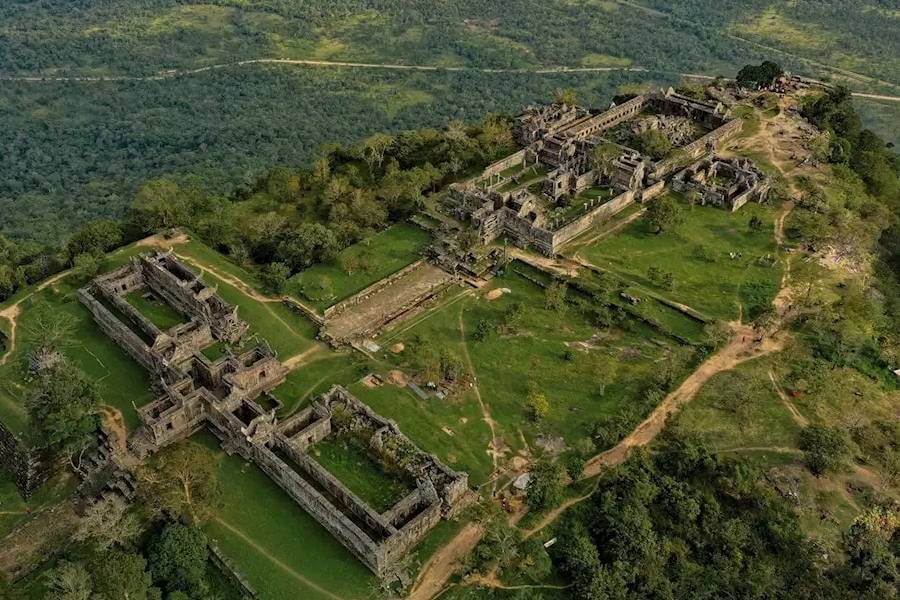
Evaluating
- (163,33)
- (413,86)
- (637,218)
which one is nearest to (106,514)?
(637,218)

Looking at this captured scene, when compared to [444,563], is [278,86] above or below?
below

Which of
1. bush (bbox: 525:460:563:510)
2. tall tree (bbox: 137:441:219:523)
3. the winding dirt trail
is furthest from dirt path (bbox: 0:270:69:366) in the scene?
the winding dirt trail

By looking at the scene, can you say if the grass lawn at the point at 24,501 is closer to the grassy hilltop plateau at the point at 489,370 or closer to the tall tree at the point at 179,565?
the grassy hilltop plateau at the point at 489,370

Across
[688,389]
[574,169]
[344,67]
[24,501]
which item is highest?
[574,169]

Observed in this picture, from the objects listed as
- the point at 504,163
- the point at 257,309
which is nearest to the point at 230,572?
the point at 257,309

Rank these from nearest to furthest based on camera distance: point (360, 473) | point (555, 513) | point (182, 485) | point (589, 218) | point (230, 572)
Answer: point (230, 572) < point (182, 485) < point (555, 513) < point (360, 473) < point (589, 218)

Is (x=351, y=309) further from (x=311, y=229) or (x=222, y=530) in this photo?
(x=222, y=530)

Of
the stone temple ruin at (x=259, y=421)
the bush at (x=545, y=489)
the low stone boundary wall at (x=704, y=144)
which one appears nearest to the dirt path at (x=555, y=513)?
the bush at (x=545, y=489)

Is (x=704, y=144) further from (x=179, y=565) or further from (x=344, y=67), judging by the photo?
(x=344, y=67)
